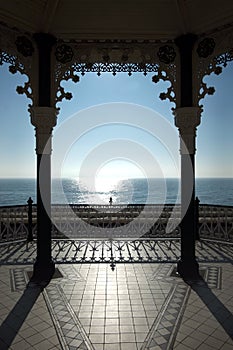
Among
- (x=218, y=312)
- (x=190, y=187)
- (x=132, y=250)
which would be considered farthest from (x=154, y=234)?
(x=218, y=312)

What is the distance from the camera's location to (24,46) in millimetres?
4828

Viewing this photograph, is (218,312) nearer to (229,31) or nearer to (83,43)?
(229,31)

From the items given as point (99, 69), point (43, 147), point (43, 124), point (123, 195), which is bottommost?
point (123, 195)

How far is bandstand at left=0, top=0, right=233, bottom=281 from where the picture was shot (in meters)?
4.49

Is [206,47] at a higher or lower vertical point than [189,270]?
higher

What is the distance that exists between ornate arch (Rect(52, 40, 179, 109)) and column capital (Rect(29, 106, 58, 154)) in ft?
0.91

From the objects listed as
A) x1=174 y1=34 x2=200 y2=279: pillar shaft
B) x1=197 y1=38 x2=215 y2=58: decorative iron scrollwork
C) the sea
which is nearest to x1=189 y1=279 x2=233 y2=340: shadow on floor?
x1=174 y1=34 x2=200 y2=279: pillar shaft

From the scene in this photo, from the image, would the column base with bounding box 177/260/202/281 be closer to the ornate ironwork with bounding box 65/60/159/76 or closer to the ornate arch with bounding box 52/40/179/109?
the ornate arch with bounding box 52/40/179/109

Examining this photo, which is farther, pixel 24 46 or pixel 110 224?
pixel 110 224

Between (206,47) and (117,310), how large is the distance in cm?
443

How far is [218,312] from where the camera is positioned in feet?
12.4

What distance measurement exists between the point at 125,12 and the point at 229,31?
174 cm

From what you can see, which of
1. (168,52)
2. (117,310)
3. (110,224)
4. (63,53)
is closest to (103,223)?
(110,224)

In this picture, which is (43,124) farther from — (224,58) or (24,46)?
(224,58)
